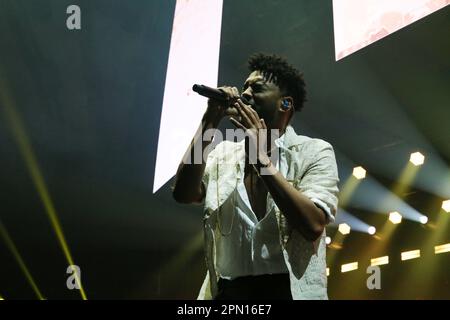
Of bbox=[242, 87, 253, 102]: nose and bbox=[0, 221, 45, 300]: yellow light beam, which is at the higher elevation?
bbox=[242, 87, 253, 102]: nose

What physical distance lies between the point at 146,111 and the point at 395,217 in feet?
8.04

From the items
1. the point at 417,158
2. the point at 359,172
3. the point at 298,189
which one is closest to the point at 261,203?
the point at 298,189

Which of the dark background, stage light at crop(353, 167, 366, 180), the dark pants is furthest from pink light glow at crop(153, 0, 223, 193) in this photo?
stage light at crop(353, 167, 366, 180)

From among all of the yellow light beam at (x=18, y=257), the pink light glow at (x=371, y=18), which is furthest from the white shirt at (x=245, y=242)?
the yellow light beam at (x=18, y=257)

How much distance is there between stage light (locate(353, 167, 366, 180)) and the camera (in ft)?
14.4

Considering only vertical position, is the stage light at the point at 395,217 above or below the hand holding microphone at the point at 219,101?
below

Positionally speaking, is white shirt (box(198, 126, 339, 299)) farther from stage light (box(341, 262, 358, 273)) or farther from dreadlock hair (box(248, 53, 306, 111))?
stage light (box(341, 262, 358, 273))

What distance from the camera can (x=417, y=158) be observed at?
4.00m

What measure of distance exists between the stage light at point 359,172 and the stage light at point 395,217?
446 millimetres

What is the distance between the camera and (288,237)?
1046 mm

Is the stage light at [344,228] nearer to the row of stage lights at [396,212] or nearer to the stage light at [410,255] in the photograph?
the row of stage lights at [396,212]

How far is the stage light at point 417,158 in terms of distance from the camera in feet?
13.0

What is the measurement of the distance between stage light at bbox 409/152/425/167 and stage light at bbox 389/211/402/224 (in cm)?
59
